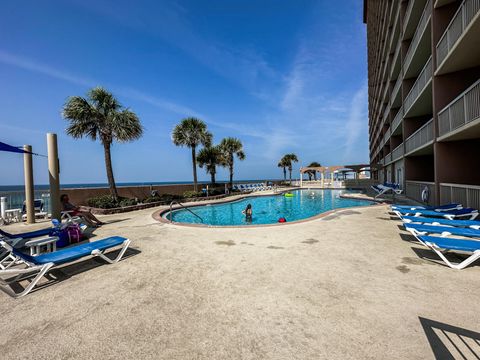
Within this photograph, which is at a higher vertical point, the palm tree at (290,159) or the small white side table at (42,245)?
the palm tree at (290,159)

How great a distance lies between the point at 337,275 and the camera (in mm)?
4020

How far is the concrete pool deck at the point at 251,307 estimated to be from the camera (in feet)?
7.66

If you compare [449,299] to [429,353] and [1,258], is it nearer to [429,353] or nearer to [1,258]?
[429,353]

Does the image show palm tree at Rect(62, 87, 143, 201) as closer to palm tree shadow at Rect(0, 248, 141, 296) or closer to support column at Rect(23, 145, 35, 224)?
support column at Rect(23, 145, 35, 224)

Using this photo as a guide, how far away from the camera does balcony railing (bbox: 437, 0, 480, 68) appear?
7.08 m

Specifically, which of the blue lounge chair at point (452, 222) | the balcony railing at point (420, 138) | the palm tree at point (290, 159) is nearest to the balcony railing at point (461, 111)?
the balcony railing at point (420, 138)

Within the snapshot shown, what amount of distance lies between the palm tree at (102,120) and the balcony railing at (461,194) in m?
Result: 18.2

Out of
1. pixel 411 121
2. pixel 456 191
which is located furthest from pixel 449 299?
pixel 411 121

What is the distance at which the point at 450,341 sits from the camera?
2326mm

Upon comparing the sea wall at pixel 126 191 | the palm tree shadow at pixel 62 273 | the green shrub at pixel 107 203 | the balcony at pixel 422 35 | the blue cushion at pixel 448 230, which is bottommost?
the palm tree shadow at pixel 62 273

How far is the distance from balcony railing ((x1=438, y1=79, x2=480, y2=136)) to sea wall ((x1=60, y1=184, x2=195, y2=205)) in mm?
19598

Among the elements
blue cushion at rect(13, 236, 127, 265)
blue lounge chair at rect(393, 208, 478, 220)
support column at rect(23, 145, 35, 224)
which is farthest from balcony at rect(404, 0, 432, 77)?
support column at rect(23, 145, 35, 224)

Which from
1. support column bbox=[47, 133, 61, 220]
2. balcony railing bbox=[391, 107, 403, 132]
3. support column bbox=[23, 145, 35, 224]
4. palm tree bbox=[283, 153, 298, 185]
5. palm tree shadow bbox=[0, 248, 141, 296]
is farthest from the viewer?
palm tree bbox=[283, 153, 298, 185]

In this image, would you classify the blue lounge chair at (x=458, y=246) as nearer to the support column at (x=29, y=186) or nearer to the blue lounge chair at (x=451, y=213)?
the blue lounge chair at (x=451, y=213)
